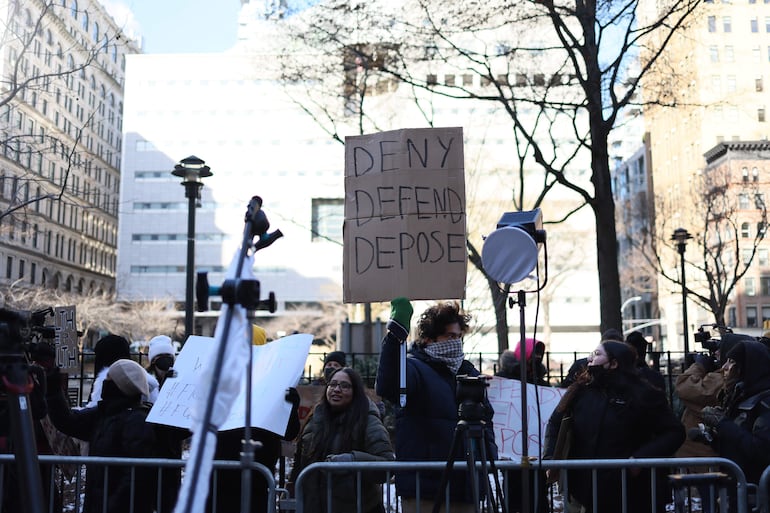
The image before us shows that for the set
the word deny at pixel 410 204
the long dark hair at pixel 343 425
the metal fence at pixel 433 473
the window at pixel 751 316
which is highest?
the window at pixel 751 316

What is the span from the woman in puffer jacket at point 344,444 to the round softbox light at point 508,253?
61.7 inches

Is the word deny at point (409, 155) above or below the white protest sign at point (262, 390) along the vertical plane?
above

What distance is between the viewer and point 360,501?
4.57m

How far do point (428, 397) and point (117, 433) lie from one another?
2.05 meters

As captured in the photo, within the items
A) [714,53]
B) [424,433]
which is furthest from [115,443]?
[714,53]

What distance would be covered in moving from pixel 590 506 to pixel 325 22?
11.7 meters

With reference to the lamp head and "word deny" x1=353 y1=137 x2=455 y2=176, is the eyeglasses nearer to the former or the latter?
the lamp head

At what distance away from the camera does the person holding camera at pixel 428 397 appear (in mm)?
4316

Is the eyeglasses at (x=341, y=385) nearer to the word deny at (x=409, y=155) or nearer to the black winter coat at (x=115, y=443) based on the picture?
the black winter coat at (x=115, y=443)

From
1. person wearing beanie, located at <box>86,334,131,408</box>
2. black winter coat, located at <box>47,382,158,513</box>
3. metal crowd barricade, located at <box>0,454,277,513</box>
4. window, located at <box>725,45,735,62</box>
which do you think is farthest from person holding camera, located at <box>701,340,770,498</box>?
window, located at <box>725,45,735,62</box>

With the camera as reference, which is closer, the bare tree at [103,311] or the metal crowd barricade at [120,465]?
the metal crowd barricade at [120,465]

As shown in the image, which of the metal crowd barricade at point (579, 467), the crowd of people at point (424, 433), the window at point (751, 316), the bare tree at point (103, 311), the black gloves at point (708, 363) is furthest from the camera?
the window at point (751, 316)

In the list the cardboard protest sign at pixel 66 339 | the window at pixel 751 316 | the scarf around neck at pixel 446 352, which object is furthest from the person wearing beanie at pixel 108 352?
the window at pixel 751 316

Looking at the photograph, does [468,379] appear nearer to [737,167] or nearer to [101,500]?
[101,500]
